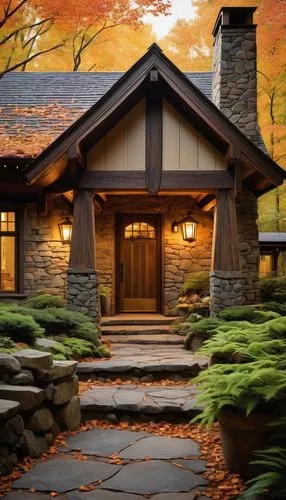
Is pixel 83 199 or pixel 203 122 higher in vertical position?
pixel 203 122

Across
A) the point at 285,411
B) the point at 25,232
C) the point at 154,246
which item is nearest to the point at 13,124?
the point at 25,232

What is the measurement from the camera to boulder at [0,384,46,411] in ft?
15.4

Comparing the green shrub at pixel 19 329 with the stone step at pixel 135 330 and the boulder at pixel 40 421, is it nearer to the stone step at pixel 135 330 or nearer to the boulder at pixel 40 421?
the boulder at pixel 40 421

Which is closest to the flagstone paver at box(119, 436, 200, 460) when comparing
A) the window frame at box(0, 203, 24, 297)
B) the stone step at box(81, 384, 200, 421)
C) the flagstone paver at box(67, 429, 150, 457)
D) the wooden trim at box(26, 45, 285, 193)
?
the flagstone paver at box(67, 429, 150, 457)

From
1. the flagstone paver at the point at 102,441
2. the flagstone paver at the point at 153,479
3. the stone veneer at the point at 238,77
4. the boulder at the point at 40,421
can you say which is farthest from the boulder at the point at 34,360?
the stone veneer at the point at 238,77

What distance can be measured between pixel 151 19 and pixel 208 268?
12.4m

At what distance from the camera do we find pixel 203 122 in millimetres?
9195

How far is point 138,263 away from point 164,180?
11.0ft

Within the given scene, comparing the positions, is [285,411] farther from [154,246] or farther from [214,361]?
[154,246]

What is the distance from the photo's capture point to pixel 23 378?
500cm

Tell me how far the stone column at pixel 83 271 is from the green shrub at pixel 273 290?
4.36m

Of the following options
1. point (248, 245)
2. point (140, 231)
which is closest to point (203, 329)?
point (248, 245)

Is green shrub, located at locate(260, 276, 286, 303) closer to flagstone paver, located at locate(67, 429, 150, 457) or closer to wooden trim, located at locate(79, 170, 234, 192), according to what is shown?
wooden trim, located at locate(79, 170, 234, 192)

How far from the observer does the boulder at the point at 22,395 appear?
4.68 metres
